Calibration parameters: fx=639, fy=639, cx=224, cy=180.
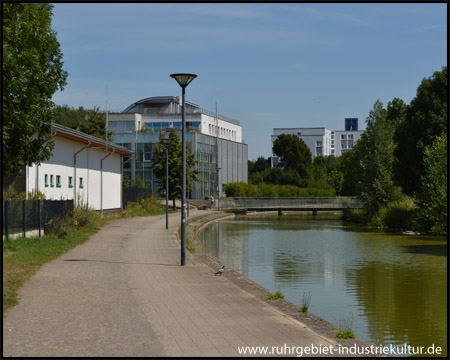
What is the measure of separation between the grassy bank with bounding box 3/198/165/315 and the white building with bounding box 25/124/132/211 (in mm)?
1260

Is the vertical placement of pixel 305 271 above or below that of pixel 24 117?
below

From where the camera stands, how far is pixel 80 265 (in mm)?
17250

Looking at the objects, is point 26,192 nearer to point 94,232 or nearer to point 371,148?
point 94,232

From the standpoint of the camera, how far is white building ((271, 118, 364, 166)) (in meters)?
169

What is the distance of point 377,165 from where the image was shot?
162ft

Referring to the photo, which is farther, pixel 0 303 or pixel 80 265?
pixel 80 265

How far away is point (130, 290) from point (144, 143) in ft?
230

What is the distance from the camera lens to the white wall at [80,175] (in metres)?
31.3

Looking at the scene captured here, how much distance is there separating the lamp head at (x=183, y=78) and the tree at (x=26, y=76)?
3.49 meters

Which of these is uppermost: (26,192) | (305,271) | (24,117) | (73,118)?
(73,118)

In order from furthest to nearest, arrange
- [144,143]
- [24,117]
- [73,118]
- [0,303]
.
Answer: [73,118], [144,143], [24,117], [0,303]

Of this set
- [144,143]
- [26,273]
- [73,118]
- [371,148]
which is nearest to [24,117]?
[26,273]

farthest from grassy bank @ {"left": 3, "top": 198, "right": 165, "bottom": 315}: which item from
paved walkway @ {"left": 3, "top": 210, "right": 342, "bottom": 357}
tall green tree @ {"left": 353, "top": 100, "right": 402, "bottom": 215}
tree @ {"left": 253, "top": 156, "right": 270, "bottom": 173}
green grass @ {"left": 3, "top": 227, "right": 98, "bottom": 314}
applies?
tree @ {"left": 253, "top": 156, "right": 270, "bottom": 173}

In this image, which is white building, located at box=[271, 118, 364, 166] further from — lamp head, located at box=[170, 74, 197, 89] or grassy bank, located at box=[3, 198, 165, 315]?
lamp head, located at box=[170, 74, 197, 89]
